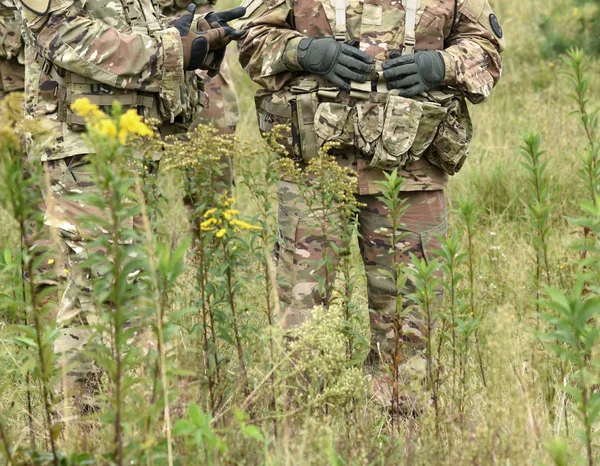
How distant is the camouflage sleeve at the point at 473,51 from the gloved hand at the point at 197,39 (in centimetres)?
95

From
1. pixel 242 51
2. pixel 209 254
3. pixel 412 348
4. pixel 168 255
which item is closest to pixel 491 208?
pixel 412 348

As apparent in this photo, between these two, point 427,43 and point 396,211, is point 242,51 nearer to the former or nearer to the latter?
point 427,43

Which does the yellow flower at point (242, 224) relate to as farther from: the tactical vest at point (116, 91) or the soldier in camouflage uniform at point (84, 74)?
the tactical vest at point (116, 91)

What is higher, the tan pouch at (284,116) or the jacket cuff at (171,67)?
the jacket cuff at (171,67)

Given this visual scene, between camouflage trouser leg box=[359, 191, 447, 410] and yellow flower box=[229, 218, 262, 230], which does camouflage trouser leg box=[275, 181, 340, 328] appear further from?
yellow flower box=[229, 218, 262, 230]

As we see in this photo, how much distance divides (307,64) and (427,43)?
56 cm

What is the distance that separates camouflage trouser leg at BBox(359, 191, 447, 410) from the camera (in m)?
3.81

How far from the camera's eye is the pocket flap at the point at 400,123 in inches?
143

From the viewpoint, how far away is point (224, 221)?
274cm

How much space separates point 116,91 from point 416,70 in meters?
1.26

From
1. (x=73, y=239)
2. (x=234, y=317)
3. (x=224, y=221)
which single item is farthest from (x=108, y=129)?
(x=73, y=239)

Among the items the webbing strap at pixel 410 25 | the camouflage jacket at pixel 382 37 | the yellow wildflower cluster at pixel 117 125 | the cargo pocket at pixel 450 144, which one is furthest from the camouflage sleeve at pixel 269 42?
the yellow wildflower cluster at pixel 117 125

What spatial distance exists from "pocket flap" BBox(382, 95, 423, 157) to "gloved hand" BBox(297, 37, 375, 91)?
186mm

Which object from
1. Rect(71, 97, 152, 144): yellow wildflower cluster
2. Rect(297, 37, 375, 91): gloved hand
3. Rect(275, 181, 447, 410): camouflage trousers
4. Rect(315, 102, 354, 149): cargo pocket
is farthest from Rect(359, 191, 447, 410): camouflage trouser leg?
Rect(71, 97, 152, 144): yellow wildflower cluster
